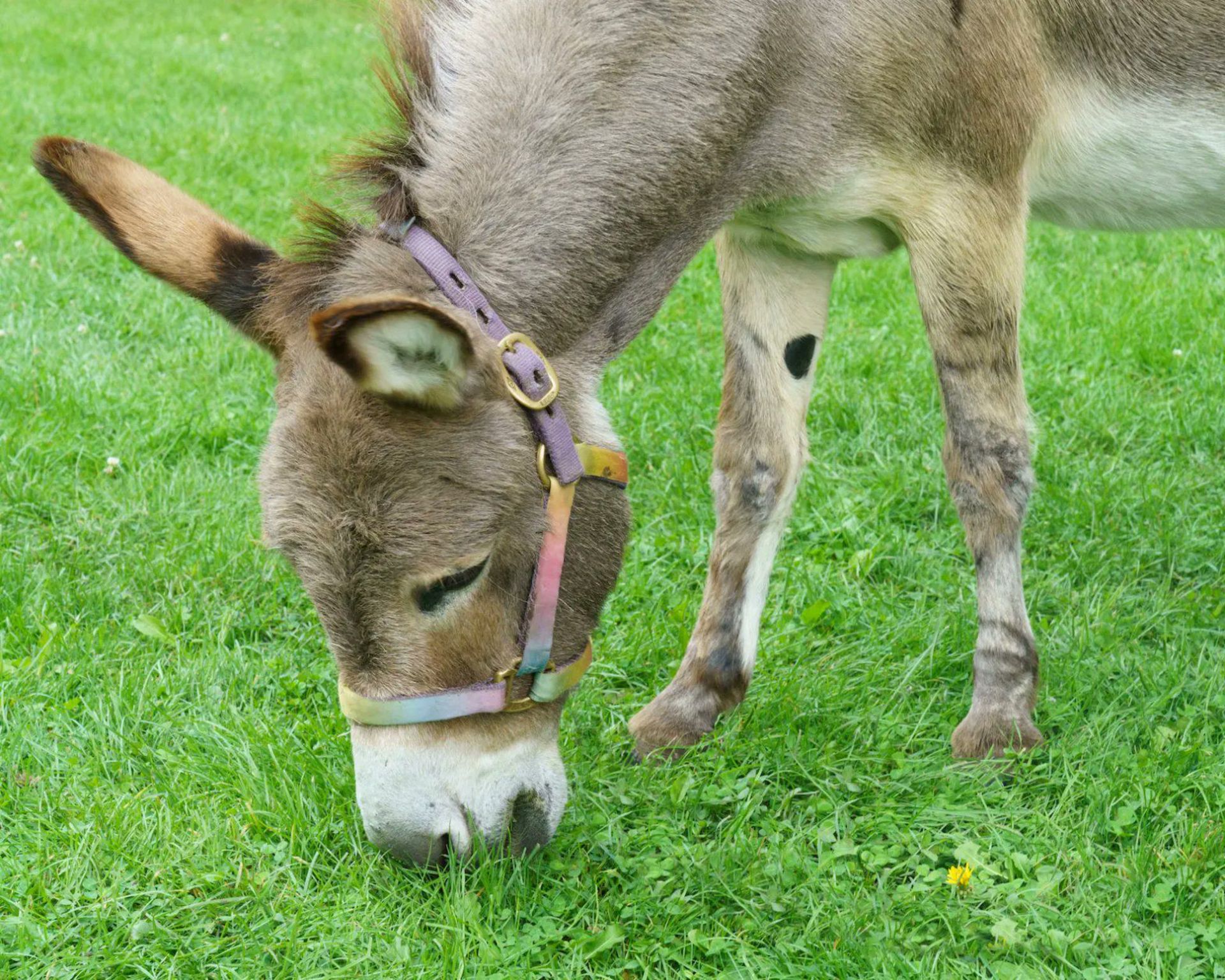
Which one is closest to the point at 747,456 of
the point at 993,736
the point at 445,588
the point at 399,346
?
the point at 993,736

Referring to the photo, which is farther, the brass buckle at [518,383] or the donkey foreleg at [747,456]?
the donkey foreleg at [747,456]

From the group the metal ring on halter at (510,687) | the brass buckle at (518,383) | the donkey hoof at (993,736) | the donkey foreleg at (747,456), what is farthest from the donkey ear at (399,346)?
the donkey hoof at (993,736)

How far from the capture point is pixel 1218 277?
20.0ft

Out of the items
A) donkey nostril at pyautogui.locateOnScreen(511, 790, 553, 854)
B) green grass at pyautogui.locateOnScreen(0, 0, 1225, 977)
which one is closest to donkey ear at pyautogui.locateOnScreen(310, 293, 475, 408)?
donkey nostril at pyautogui.locateOnScreen(511, 790, 553, 854)

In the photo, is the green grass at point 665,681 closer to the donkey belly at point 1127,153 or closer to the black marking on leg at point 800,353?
the black marking on leg at point 800,353

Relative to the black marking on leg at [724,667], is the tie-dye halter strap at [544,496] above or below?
above

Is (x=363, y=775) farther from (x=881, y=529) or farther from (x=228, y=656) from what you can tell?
(x=881, y=529)

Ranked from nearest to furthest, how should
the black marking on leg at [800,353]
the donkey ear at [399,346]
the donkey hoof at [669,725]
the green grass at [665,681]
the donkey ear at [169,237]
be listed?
the donkey ear at [399,346] < the donkey ear at [169,237] < the green grass at [665,681] < the donkey hoof at [669,725] < the black marking on leg at [800,353]

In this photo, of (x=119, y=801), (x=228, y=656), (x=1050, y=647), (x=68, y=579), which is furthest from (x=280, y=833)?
(x=1050, y=647)

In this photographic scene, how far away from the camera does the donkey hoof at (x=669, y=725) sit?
3.42 metres

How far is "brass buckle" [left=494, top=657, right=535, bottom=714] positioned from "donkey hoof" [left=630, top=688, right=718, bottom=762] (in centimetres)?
86

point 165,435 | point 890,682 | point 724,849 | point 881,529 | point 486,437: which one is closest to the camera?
point 486,437

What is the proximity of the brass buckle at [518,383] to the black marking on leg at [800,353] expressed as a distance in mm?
1215

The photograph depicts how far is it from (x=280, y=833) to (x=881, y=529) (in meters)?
2.31
